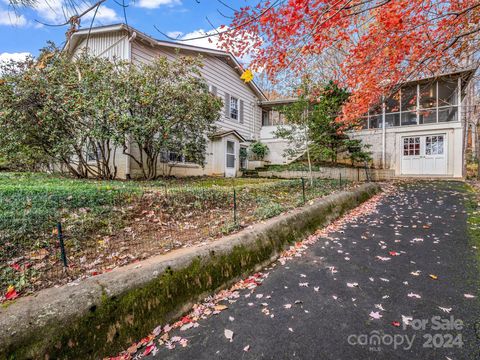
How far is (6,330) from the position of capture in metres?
1.81

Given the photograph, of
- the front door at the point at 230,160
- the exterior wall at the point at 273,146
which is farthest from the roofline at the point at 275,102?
the front door at the point at 230,160

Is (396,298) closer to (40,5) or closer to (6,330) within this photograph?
(6,330)

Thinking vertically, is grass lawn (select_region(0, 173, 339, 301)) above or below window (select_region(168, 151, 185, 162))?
below

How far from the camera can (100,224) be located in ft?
14.1

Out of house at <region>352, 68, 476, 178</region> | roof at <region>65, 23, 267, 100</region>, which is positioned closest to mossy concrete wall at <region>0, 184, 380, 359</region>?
roof at <region>65, 23, 267, 100</region>

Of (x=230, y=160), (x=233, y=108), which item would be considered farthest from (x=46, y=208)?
(x=233, y=108)

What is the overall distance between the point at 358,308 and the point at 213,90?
12.9 m

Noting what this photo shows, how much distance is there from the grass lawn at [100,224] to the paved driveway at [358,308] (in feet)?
4.66

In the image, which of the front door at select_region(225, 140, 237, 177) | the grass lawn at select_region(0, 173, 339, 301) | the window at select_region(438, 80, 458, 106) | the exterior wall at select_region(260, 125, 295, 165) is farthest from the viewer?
the exterior wall at select_region(260, 125, 295, 165)

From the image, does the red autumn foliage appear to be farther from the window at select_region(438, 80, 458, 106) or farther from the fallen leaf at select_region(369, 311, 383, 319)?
the window at select_region(438, 80, 458, 106)

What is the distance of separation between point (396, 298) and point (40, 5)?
485cm

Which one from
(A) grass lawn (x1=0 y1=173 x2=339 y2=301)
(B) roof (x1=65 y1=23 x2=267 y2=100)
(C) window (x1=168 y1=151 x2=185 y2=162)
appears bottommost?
(A) grass lawn (x1=0 y1=173 x2=339 y2=301)

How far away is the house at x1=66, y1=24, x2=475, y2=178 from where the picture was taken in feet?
42.1

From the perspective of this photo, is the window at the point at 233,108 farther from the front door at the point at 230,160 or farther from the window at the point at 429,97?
the window at the point at 429,97
